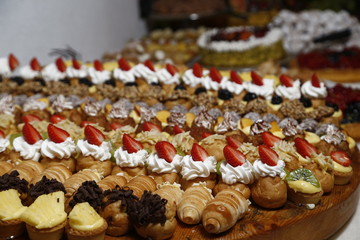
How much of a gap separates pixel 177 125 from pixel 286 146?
77 centimetres

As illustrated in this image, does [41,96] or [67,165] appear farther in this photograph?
[41,96]

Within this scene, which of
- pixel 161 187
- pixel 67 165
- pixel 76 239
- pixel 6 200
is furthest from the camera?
pixel 67 165

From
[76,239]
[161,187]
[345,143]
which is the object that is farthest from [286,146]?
[76,239]

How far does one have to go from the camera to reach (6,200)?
225cm

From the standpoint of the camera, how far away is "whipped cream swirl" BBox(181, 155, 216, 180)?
245 cm

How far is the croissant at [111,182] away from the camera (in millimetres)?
2381

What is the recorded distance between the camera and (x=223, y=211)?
7.01 feet

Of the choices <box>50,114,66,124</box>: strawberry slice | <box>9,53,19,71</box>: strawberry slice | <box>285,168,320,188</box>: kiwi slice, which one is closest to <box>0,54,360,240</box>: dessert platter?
<box>285,168,320,188</box>: kiwi slice

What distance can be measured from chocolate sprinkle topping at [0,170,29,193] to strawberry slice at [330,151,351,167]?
1725mm

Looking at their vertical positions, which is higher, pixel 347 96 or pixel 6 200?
pixel 6 200

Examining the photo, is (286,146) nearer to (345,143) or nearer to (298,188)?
(298,188)

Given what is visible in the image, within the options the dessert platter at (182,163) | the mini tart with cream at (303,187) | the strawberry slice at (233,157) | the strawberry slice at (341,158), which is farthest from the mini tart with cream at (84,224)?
the strawberry slice at (341,158)

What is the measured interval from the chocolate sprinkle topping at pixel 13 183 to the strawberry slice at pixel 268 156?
125 centimetres

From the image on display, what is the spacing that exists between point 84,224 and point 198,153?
28.7 inches
